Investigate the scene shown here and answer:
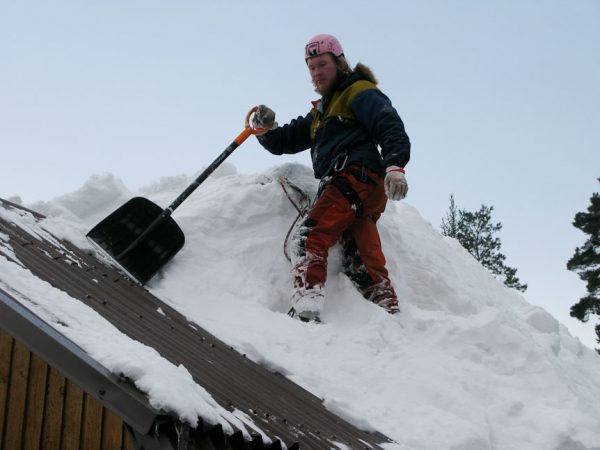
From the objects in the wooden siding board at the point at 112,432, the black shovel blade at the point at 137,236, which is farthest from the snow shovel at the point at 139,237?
the wooden siding board at the point at 112,432

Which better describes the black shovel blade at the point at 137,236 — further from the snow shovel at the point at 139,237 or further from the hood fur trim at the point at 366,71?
the hood fur trim at the point at 366,71

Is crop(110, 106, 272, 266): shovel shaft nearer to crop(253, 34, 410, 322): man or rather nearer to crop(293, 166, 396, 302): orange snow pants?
crop(253, 34, 410, 322): man

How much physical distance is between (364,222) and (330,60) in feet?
4.52

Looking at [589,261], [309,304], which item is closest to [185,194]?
[309,304]

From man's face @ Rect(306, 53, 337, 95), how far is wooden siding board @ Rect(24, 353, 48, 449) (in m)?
3.49

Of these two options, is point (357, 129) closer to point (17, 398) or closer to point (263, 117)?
point (263, 117)

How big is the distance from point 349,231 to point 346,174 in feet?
2.10

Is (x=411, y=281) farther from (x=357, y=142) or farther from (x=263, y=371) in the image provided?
(x=263, y=371)

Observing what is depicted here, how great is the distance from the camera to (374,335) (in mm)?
5246

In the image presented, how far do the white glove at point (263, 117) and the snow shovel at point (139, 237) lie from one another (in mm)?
1074

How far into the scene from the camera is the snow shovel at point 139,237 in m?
5.23

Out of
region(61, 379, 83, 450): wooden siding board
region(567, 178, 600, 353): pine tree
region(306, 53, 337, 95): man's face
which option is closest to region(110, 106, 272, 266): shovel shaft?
region(306, 53, 337, 95): man's face

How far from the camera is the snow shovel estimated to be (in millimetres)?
5235

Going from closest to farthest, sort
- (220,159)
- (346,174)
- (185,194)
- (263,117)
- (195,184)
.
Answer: (346,174) < (185,194) < (195,184) < (220,159) < (263,117)
